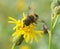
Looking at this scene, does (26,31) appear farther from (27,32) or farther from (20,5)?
(20,5)

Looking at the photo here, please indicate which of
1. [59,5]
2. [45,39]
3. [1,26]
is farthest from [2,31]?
[59,5]

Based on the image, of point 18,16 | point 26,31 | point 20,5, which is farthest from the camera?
point 20,5

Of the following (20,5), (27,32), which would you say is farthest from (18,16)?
(27,32)

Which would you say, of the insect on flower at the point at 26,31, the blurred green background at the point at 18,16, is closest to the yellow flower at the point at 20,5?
the blurred green background at the point at 18,16

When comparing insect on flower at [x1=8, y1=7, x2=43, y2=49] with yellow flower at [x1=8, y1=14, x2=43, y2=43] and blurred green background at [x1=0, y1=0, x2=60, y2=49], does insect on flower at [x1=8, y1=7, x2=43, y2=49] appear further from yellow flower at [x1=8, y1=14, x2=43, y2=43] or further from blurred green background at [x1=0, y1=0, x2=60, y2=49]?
blurred green background at [x1=0, y1=0, x2=60, y2=49]

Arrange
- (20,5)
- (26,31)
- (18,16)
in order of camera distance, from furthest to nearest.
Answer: (20,5), (18,16), (26,31)

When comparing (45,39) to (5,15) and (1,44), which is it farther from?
(5,15)

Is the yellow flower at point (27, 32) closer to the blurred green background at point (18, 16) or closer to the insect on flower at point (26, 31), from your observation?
the insect on flower at point (26, 31)

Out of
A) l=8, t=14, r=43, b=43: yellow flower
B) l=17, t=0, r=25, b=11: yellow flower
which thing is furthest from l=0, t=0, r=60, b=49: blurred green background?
l=8, t=14, r=43, b=43: yellow flower
